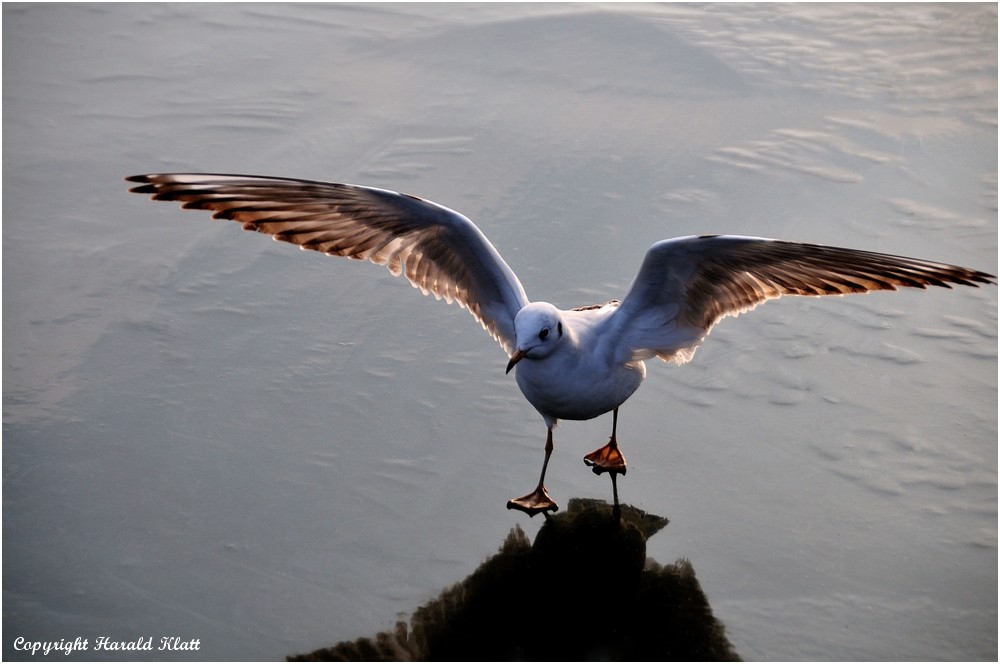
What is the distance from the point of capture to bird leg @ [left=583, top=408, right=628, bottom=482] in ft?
13.2

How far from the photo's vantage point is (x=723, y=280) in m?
4.04

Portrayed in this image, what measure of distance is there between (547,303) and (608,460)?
65 centimetres

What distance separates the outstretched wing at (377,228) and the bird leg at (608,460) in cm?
58

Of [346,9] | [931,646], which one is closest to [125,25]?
[346,9]

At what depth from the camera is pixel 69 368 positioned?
175 inches

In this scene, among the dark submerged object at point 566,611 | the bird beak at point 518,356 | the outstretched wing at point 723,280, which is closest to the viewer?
the dark submerged object at point 566,611

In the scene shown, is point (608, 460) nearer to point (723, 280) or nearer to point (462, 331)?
point (723, 280)

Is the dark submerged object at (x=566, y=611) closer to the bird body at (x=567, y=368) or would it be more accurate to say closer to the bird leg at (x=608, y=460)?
the bird leg at (x=608, y=460)

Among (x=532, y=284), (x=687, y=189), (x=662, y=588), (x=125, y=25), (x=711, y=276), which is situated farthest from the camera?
(x=125, y=25)

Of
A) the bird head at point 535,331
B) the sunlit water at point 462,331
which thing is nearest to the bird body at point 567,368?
the bird head at point 535,331

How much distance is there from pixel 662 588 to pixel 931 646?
821 mm

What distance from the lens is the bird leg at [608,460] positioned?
13.2ft

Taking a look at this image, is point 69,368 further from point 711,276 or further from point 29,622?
point 711,276

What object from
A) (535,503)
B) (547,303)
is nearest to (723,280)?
(547,303)
